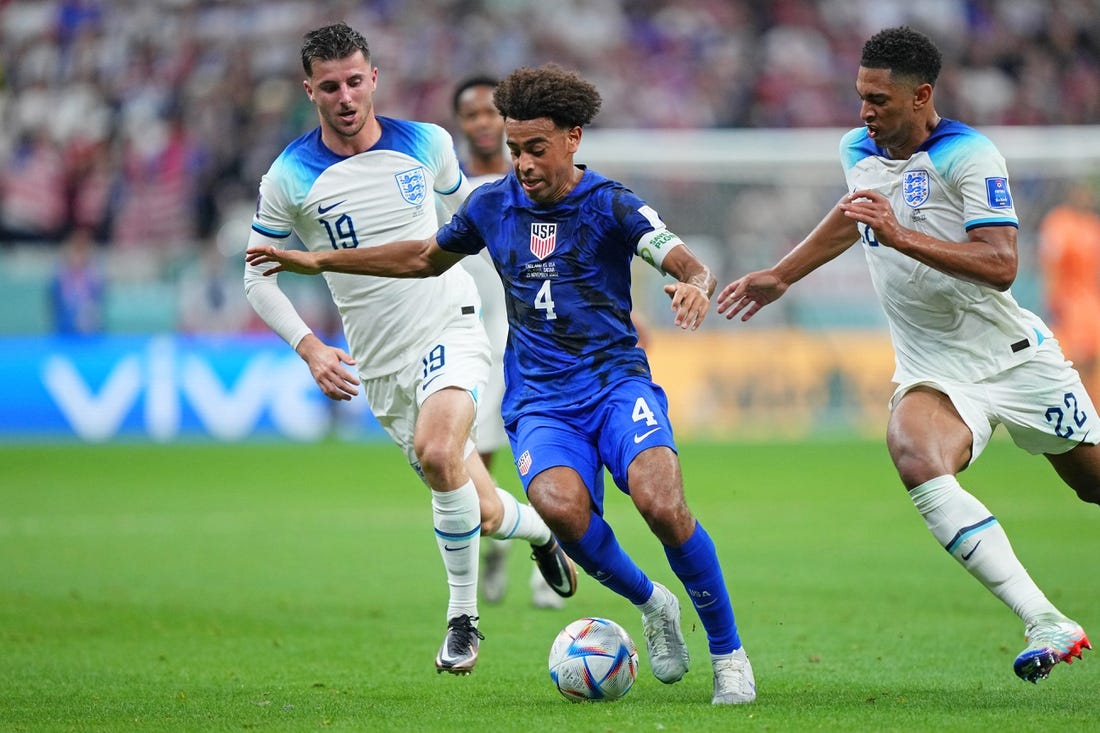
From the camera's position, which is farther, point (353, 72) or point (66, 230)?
point (66, 230)

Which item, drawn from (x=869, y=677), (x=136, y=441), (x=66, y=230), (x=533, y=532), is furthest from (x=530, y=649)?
(x=66, y=230)

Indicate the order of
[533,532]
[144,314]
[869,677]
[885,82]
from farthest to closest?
[144,314] → [533,532] → [869,677] → [885,82]

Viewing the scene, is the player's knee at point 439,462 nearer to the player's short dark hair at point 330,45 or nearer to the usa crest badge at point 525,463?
the usa crest badge at point 525,463

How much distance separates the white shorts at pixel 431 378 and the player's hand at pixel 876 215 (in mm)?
2243

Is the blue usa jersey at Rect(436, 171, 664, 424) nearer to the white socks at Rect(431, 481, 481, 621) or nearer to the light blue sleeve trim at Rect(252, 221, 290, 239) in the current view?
the white socks at Rect(431, 481, 481, 621)

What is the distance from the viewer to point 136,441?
19.9 metres

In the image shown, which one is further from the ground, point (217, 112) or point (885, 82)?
point (885, 82)

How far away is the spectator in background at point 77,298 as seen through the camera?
19.8 m

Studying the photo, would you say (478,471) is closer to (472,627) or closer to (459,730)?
(472,627)

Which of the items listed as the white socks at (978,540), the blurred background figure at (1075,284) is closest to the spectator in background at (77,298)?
the blurred background figure at (1075,284)

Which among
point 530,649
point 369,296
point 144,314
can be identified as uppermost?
point 369,296

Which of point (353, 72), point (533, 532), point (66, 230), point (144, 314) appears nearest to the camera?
point (353, 72)

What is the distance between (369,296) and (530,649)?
1986mm

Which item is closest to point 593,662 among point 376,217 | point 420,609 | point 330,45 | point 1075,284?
point 376,217
